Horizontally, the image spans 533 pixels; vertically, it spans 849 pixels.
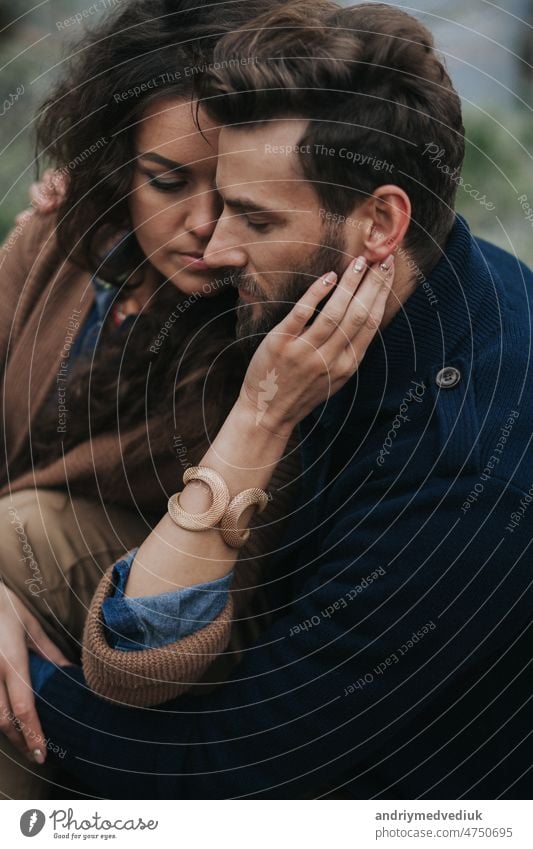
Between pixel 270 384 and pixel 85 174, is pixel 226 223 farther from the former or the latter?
pixel 85 174

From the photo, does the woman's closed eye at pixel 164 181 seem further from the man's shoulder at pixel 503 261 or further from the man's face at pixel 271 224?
the man's shoulder at pixel 503 261

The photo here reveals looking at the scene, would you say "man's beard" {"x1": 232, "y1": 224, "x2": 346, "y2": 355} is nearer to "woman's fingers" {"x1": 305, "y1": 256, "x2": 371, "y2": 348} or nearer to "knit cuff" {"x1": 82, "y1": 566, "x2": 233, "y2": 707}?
"woman's fingers" {"x1": 305, "y1": 256, "x2": 371, "y2": 348}

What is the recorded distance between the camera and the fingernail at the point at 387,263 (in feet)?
2.76

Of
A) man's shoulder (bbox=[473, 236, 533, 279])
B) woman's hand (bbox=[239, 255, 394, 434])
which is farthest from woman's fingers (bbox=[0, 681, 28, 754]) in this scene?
man's shoulder (bbox=[473, 236, 533, 279])

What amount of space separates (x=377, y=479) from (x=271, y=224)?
0.27m

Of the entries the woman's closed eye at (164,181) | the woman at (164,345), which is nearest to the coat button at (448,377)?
the woman at (164,345)

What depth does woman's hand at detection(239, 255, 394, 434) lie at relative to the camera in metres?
0.84

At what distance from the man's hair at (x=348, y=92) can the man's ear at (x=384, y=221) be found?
0.4 inches

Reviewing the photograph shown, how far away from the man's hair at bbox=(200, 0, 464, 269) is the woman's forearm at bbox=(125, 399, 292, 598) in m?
0.23

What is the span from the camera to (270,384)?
88 cm

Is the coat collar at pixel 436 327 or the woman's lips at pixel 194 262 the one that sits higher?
the coat collar at pixel 436 327

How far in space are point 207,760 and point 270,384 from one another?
0.38 metres

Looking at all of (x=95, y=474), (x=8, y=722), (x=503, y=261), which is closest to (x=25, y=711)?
(x=8, y=722)

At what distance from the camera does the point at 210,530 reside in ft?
2.89
